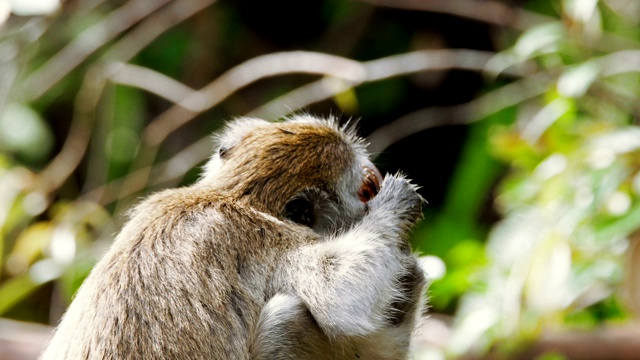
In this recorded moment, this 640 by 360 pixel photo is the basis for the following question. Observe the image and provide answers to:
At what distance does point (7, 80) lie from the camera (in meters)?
6.85

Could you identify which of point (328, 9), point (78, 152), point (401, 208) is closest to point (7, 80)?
point (78, 152)

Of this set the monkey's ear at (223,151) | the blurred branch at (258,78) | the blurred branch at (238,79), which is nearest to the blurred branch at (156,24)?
the blurred branch at (258,78)

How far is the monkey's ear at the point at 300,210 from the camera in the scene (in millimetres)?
3621

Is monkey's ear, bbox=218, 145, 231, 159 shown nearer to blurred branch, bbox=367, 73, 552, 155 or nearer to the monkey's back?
the monkey's back

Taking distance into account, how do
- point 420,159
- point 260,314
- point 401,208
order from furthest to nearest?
1. point 420,159
2. point 401,208
3. point 260,314

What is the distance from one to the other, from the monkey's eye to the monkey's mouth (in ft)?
0.82

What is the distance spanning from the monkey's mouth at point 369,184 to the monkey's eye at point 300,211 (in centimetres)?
25

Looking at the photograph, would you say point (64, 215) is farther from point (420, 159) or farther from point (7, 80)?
point (420, 159)

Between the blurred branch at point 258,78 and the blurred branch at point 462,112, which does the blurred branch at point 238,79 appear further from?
the blurred branch at point 462,112

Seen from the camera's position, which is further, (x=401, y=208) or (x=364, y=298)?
(x=401, y=208)

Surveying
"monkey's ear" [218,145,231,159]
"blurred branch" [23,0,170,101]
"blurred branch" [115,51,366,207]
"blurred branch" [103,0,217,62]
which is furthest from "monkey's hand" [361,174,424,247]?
"blurred branch" [103,0,217,62]

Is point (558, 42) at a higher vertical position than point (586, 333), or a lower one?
higher

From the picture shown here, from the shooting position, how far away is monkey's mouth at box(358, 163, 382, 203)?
3817mm

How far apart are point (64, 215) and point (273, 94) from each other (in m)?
3.02
